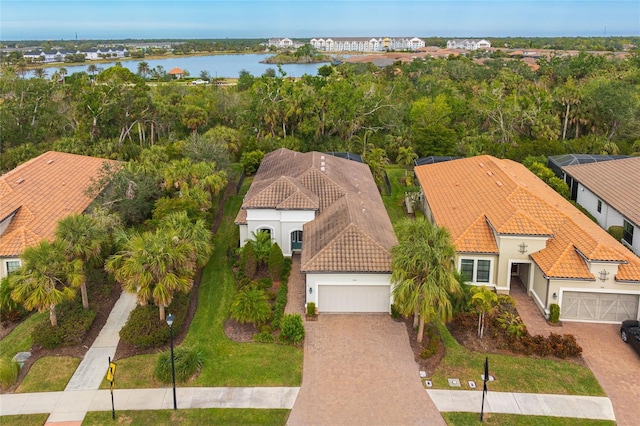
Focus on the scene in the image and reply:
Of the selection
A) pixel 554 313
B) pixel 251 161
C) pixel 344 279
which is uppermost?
pixel 251 161

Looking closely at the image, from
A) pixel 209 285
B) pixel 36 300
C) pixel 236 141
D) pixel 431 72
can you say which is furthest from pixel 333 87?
pixel 431 72

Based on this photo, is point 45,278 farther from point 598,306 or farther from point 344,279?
point 598,306

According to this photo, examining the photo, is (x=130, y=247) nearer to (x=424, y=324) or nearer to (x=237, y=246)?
(x=237, y=246)

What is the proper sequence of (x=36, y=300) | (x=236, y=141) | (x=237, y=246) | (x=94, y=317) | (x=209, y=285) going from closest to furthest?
(x=36, y=300), (x=94, y=317), (x=209, y=285), (x=237, y=246), (x=236, y=141)

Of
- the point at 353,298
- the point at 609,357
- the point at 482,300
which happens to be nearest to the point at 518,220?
the point at 482,300

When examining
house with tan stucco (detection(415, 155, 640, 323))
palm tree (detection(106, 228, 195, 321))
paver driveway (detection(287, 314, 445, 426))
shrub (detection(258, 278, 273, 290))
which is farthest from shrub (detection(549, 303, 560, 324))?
palm tree (detection(106, 228, 195, 321))

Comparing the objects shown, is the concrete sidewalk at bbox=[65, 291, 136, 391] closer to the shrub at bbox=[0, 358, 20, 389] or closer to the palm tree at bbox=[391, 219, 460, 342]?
the shrub at bbox=[0, 358, 20, 389]
